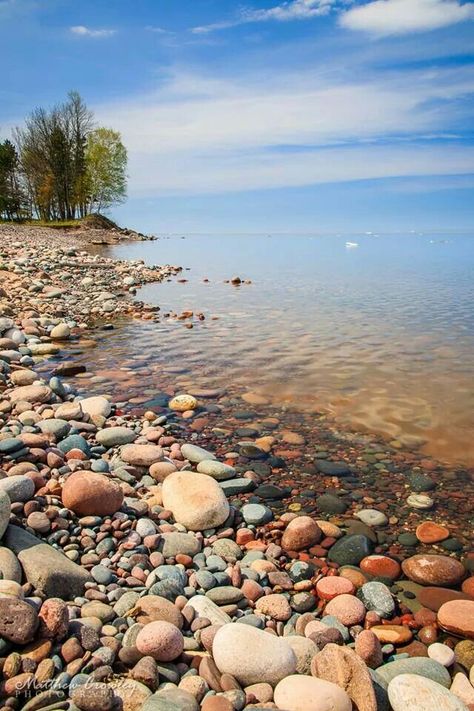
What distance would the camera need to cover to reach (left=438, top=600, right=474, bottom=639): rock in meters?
3.41

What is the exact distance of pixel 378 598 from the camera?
369cm

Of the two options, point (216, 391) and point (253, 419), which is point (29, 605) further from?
point (216, 391)

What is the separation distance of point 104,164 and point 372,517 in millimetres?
70784

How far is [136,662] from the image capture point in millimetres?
2713

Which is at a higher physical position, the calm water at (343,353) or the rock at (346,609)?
the calm water at (343,353)

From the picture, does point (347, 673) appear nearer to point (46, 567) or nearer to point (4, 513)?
point (46, 567)

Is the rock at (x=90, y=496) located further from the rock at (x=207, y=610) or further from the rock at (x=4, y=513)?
the rock at (x=207, y=610)

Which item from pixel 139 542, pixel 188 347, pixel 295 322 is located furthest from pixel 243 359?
pixel 139 542

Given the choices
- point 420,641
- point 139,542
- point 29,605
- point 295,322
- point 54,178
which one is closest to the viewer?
point 29,605

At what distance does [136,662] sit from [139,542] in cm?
139

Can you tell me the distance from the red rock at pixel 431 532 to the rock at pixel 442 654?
134 cm

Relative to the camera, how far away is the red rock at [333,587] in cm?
378

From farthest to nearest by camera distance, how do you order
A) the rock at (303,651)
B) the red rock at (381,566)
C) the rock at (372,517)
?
the rock at (372,517)
the red rock at (381,566)
the rock at (303,651)

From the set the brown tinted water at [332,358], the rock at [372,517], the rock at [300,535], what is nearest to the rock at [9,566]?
the rock at [300,535]
